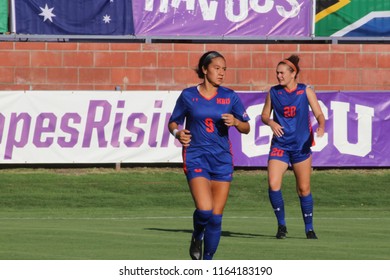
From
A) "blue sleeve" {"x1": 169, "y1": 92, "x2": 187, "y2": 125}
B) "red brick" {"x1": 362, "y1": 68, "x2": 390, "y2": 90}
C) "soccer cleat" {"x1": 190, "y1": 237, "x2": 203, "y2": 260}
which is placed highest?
"blue sleeve" {"x1": 169, "y1": 92, "x2": 187, "y2": 125}

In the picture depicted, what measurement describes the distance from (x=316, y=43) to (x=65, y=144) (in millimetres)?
6610

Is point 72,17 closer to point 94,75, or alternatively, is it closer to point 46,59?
point 46,59

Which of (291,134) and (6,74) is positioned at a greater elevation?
(6,74)

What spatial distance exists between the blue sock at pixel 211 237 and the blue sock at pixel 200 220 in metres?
0.05

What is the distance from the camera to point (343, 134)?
25359 millimetres

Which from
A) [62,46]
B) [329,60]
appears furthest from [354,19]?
[62,46]

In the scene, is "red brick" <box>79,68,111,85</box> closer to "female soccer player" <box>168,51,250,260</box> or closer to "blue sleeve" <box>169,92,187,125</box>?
"blue sleeve" <box>169,92,187,125</box>

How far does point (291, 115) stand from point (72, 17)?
12561 millimetres

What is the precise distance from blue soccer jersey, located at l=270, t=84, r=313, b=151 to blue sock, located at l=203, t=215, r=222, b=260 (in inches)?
150

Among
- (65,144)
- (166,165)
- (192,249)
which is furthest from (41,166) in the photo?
(192,249)

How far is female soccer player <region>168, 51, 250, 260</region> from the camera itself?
1144cm

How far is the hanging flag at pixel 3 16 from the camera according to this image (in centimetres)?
2664

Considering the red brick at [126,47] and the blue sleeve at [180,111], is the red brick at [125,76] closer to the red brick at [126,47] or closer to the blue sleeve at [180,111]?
the red brick at [126,47]

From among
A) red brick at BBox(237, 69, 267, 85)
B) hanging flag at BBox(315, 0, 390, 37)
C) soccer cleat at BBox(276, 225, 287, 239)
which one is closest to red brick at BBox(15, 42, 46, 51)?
red brick at BBox(237, 69, 267, 85)
